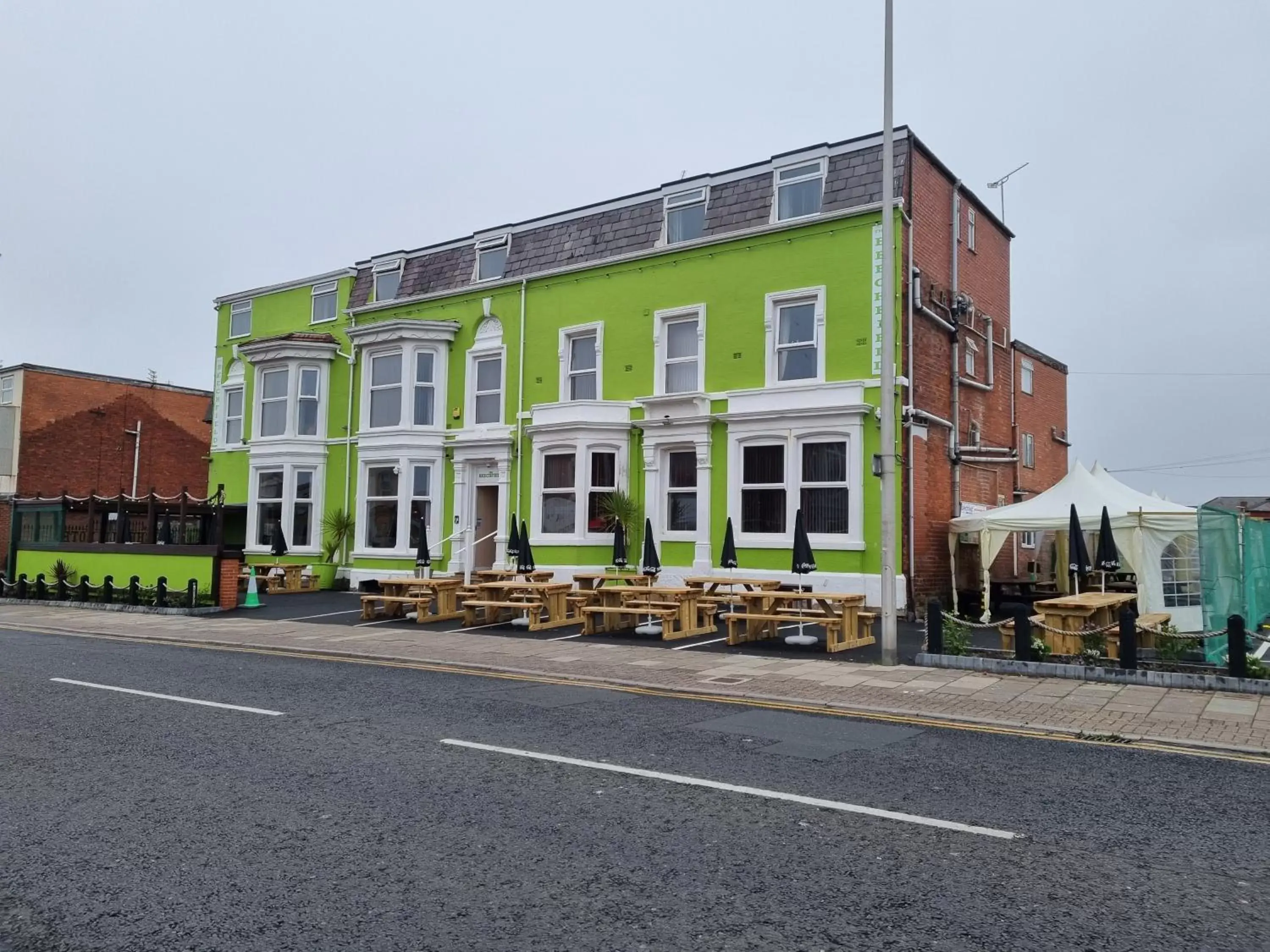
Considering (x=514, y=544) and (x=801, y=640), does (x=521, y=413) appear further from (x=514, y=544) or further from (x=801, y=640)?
(x=801, y=640)

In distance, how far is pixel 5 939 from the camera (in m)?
3.88

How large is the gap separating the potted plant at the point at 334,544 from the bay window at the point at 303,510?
715 millimetres

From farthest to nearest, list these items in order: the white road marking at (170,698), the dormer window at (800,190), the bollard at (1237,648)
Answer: the dormer window at (800,190), the bollard at (1237,648), the white road marking at (170,698)

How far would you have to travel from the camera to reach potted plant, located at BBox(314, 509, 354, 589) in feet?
85.7

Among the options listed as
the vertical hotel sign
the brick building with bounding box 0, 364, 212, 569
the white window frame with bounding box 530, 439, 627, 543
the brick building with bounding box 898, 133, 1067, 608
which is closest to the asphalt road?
the vertical hotel sign

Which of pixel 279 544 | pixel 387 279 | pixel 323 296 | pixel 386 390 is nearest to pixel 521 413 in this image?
pixel 386 390

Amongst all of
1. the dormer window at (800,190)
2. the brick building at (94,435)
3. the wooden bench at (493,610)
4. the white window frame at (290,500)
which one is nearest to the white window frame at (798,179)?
the dormer window at (800,190)

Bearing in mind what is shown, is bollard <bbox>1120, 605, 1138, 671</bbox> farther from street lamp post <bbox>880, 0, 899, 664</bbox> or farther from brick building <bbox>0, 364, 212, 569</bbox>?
brick building <bbox>0, 364, 212, 569</bbox>

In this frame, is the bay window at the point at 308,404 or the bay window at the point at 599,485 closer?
the bay window at the point at 599,485

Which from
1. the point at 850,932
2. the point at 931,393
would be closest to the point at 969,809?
the point at 850,932

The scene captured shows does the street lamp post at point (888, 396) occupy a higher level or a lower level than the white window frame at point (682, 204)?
lower

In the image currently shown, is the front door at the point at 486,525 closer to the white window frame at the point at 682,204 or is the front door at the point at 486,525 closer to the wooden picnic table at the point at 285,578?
the wooden picnic table at the point at 285,578

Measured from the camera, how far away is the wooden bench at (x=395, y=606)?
1812 centimetres

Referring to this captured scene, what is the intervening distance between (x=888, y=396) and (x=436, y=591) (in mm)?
9858
